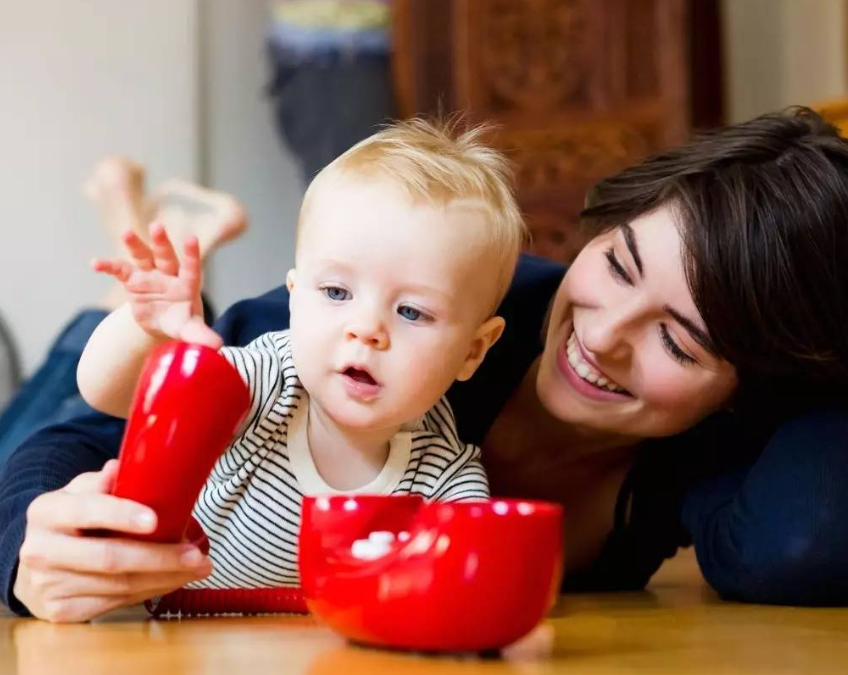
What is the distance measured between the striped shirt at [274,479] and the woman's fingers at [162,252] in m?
0.12

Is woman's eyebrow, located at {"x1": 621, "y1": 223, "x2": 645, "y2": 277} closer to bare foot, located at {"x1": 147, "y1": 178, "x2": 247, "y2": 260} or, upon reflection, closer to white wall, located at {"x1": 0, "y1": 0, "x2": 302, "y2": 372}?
bare foot, located at {"x1": 147, "y1": 178, "x2": 247, "y2": 260}

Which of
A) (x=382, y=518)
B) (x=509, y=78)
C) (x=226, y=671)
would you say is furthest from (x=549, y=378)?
(x=509, y=78)

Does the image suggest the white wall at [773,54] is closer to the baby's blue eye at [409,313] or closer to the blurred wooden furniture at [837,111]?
the blurred wooden furniture at [837,111]

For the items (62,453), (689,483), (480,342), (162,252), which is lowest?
(689,483)

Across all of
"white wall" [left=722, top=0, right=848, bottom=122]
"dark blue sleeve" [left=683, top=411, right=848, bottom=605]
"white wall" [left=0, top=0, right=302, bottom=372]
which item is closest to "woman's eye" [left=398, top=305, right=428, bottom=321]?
"dark blue sleeve" [left=683, top=411, right=848, bottom=605]

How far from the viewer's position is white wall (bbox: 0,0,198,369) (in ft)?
9.26

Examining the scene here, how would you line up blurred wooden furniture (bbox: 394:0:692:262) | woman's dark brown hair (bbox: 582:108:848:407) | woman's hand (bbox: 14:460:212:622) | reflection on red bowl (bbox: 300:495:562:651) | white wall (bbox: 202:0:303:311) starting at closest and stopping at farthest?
reflection on red bowl (bbox: 300:495:562:651), woman's hand (bbox: 14:460:212:622), woman's dark brown hair (bbox: 582:108:848:407), blurred wooden furniture (bbox: 394:0:692:262), white wall (bbox: 202:0:303:311)

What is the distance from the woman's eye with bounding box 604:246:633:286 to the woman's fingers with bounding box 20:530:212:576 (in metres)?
0.45

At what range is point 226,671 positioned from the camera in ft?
2.08

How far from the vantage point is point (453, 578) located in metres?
0.63

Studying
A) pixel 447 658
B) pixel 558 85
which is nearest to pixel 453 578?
pixel 447 658

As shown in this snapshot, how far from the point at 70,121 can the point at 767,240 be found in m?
2.29

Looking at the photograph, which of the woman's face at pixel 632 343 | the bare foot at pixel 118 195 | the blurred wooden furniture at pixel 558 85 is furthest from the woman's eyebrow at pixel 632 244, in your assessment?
the blurred wooden furniture at pixel 558 85

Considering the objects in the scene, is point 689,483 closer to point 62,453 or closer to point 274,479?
point 274,479
